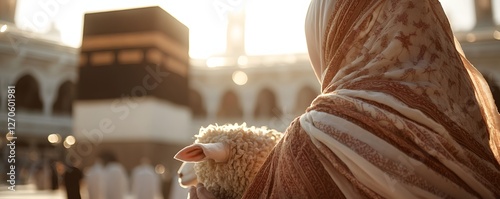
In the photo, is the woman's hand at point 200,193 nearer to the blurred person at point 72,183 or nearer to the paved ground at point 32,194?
the paved ground at point 32,194

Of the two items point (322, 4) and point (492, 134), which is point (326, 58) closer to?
point (322, 4)

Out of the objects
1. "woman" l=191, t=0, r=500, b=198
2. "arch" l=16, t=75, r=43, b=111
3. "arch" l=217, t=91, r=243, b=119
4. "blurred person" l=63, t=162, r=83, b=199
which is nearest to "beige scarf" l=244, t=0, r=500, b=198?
"woman" l=191, t=0, r=500, b=198

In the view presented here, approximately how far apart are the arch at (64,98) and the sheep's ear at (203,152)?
1460 centimetres

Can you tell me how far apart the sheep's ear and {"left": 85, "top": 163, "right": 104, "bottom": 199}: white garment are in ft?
19.9

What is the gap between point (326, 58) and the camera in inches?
33.5

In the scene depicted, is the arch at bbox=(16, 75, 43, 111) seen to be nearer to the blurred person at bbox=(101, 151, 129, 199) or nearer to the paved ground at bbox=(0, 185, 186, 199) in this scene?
the paved ground at bbox=(0, 185, 186, 199)

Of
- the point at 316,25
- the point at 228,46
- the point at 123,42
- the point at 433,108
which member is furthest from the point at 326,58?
the point at 228,46

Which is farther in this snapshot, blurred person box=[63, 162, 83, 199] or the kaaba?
the kaaba

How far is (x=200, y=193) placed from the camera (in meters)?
0.79

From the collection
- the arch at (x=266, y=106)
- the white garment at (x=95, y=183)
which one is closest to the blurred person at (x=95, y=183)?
the white garment at (x=95, y=183)

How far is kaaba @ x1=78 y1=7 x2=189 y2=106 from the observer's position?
5.64 meters

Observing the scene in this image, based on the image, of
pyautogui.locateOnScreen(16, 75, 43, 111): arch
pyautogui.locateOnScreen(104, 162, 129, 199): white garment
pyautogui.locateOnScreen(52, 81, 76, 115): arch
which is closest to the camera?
pyautogui.locateOnScreen(104, 162, 129, 199): white garment

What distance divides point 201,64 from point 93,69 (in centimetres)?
851

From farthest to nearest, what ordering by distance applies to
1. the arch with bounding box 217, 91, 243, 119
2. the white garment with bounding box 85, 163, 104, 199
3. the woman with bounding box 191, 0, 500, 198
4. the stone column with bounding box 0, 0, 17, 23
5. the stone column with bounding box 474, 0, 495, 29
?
the arch with bounding box 217, 91, 243, 119
the stone column with bounding box 474, 0, 495, 29
the white garment with bounding box 85, 163, 104, 199
the stone column with bounding box 0, 0, 17, 23
the woman with bounding box 191, 0, 500, 198
